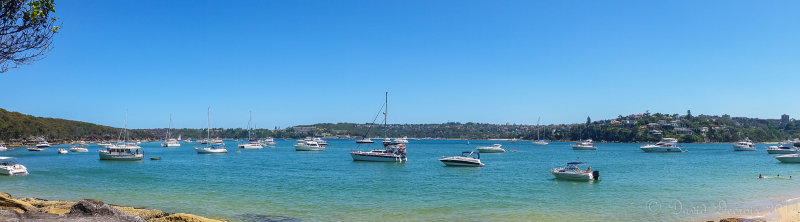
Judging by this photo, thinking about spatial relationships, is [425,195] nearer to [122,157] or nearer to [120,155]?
[122,157]

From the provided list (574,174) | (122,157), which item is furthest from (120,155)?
(574,174)

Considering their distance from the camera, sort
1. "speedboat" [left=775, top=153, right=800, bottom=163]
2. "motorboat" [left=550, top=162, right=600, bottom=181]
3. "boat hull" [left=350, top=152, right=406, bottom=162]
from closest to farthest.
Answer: "motorboat" [left=550, top=162, right=600, bottom=181] → "boat hull" [left=350, top=152, right=406, bottom=162] → "speedboat" [left=775, top=153, right=800, bottom=163]

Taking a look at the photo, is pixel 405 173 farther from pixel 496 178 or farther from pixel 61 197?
pixel 61 197

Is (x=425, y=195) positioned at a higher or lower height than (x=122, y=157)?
lower

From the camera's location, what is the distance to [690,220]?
70.9 feet

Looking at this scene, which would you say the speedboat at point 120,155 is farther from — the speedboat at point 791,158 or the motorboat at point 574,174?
the speedboat at point 791,158

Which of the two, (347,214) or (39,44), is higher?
(39,44)

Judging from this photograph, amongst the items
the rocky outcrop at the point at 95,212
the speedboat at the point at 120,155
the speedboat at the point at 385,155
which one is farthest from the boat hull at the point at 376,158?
the rocky outcrop at the point at 95,212

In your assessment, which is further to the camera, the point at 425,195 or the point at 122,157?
the point at 122,157

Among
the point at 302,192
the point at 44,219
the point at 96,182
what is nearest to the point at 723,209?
the point at 302,192

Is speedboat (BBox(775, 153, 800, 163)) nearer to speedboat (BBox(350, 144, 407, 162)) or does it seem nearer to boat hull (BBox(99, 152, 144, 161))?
speedboat (BBox(350, 144, 407, 162))

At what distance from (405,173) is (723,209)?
94.8 feet

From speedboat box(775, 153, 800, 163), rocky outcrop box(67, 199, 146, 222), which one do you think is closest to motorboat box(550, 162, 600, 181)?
rocky outcrop box(67, 199, 146, 222)

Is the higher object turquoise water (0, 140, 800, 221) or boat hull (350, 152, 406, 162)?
boat hull (350, 152, 406, 162)
